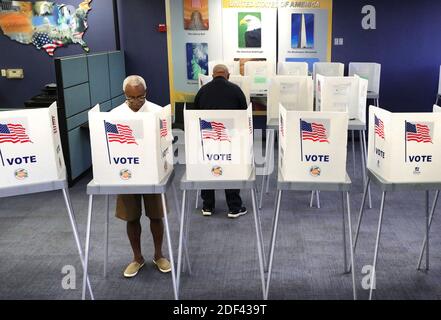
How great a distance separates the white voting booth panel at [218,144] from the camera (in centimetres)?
234

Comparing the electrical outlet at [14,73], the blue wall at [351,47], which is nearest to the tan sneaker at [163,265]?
the blue wall at [351,47]

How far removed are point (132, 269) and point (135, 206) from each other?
0.43 metres

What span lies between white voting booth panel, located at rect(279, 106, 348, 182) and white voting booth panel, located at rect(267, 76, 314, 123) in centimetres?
187

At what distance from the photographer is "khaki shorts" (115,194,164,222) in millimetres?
2811

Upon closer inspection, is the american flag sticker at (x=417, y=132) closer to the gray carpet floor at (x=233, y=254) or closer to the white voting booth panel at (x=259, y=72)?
the gray carpet floor at (x=233, y=254)

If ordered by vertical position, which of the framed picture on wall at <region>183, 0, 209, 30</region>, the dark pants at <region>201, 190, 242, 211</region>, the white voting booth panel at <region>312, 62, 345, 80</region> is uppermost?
the framed picture on wall at <region>183, 0, 209, 30</region>

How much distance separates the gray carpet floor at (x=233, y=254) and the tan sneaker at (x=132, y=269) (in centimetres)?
4

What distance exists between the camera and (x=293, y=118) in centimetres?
230

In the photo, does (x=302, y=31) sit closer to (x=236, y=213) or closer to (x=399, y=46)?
(x=399, y=46)

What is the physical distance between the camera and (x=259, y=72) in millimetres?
5773

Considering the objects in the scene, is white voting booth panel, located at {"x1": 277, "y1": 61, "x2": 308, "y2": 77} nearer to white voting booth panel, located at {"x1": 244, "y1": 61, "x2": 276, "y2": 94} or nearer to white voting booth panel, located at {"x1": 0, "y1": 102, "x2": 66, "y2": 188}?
white voting booth panel, located at {"x1": 244, "y1": 61, "x2": 276, "y2": 94}

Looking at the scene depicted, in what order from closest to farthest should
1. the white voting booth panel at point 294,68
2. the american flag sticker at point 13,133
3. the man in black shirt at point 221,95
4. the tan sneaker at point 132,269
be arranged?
1. the american flag sticker at point 13,133
2. the tan sneaker at point 132,269
3. the man in black shirt at point 221,95
4. the white voting booth panel at point 294,68

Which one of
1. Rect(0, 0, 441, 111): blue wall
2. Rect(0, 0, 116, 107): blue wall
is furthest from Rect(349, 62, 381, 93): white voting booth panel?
Rect(0, 0, 116, 107): blue wall
